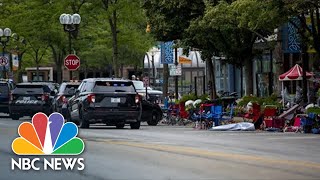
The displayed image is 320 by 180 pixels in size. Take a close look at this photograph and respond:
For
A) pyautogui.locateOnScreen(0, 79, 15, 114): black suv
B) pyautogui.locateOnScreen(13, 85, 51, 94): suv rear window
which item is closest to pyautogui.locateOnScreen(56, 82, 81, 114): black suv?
pyautogui.locateOnScreen(13, 85, 51, 94): suv rear window

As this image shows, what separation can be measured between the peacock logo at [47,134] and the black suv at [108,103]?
13.7 metres

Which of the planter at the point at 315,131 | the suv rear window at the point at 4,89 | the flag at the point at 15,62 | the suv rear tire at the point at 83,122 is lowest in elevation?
the planter at the point at 315,131

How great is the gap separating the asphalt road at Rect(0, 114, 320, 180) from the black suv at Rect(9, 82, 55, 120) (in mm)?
14135

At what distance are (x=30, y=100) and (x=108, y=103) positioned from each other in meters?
10.4

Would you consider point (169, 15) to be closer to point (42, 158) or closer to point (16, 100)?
point (16, 100)

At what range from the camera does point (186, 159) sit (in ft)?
50.8

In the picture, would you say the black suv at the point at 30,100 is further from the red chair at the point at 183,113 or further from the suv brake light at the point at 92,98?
the suv brake light at the point at 92,98

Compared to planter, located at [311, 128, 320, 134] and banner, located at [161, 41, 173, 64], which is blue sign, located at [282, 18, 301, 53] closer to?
planter, located at [311, 128, 320, 134]

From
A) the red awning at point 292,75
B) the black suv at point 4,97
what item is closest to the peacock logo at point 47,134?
the red awning at point 292,75

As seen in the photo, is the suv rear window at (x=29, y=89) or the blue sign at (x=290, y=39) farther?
the suv rear window at (x=29, y=89)

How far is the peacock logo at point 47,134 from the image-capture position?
1239 centimetres

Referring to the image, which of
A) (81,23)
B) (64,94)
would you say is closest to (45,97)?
(64,94)

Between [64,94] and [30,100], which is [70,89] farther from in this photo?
[30,100]

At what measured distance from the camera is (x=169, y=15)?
40594 millimetres
